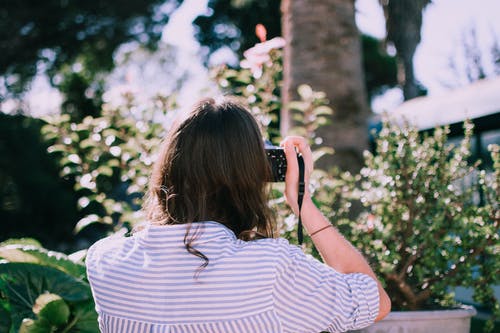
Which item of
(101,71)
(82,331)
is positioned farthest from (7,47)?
(82,331)

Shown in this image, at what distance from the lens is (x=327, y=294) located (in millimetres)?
1438

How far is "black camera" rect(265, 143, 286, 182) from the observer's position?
1660 millimetres

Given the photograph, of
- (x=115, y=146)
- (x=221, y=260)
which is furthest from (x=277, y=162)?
(x=115, y=146)

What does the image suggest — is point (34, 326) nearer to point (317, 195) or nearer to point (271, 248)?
point (271, 248)

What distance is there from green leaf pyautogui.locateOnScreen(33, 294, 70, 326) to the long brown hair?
1119 mm

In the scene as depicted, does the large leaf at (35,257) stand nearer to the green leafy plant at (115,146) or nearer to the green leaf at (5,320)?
the green leaf at (5,320)

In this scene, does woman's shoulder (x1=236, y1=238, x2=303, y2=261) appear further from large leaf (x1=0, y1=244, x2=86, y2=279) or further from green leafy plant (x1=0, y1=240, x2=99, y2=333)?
large leaf (x1=0, y1=244, x2=86, y2=279)

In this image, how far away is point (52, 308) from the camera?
2498mm

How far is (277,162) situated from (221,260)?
0.37 meters

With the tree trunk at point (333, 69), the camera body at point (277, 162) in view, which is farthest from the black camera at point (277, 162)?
the tree trunk at point (333, 69)

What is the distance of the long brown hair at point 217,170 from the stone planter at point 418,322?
1296 mm

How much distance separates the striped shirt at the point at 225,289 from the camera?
139 cm

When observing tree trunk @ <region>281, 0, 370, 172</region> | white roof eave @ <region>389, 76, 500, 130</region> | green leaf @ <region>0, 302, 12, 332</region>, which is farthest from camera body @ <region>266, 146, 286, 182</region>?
white roof eave @ <region>389, 76, 500, 130</region>

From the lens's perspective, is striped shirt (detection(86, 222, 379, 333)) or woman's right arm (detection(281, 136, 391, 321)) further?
woman's right arm (detection(281, 136, 391, 321))
